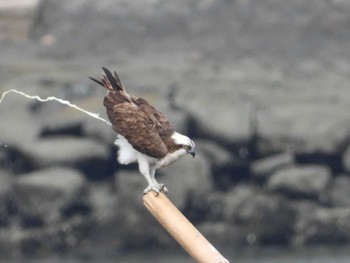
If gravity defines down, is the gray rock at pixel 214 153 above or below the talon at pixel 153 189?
above


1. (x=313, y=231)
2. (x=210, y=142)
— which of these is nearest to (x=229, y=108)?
(x=210, y=142)

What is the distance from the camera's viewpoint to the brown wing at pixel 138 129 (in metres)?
6.24

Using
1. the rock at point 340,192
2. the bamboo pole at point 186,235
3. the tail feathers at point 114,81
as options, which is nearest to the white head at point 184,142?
the tail feathers at point 114,81

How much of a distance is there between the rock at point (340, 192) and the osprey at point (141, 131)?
320 inches

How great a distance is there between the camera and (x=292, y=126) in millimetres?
14836

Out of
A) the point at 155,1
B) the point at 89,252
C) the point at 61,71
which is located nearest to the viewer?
the point at 89,252

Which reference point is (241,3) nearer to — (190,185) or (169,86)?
(169,86)

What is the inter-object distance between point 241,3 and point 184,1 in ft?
2.11

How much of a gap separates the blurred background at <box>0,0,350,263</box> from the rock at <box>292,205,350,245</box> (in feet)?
0.04

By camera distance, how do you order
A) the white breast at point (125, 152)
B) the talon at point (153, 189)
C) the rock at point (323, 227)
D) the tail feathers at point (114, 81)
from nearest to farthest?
the talon at point (153, 189) < the tail feathers at point (114, 81) < the white breast at point (125, 152) < the rock at point (323, 227)

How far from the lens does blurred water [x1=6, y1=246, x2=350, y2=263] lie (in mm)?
13383

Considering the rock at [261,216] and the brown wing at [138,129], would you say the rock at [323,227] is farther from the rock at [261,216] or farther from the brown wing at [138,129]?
the brown wing at [138,129]

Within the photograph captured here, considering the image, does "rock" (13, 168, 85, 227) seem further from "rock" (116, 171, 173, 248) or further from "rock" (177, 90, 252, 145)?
"rock" (177, 90, 252, 145)

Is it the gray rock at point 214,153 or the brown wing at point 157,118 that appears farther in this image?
the gray rock at point 214,153
